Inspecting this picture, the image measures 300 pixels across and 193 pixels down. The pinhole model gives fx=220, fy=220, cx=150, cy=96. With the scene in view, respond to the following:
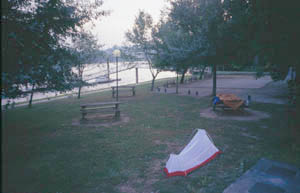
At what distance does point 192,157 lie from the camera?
5.67m

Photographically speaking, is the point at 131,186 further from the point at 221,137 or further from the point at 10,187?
the point at 221,137

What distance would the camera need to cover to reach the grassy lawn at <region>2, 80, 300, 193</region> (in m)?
4.94

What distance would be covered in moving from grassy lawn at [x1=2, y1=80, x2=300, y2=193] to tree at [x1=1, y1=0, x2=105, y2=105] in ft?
6.96

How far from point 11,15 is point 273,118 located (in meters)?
11.2

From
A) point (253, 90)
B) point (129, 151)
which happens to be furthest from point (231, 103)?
point (253, 90)

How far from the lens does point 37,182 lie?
5.05 meters

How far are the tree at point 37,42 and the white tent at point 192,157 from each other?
4612 millimetres

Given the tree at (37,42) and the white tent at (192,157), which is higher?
the tree at (37,42)

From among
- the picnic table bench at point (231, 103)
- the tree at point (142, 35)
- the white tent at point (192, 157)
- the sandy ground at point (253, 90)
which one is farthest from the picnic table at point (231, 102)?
the tree at point (142, 35)

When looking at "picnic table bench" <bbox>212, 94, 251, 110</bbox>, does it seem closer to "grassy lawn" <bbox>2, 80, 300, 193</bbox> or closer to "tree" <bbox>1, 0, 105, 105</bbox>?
"grassy lawn" <bbox>2, 80, 300, 193</bbox>

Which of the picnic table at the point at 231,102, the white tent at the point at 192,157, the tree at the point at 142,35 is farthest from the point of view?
the tree at the point at 142,35

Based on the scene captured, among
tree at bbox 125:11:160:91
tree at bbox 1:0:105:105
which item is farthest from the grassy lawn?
tree at bbox 125:11:160:91

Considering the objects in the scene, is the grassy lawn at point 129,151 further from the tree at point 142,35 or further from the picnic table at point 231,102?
the tree at point 142,35

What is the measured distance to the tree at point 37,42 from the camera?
5777mm
